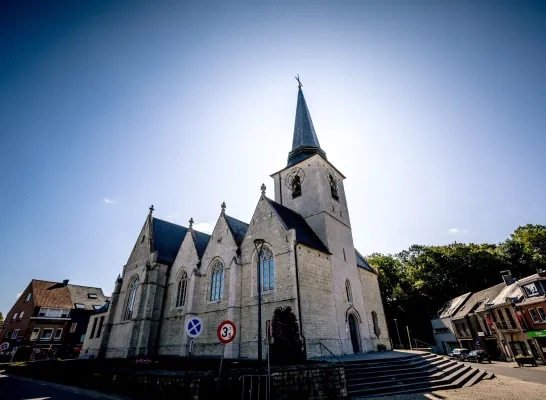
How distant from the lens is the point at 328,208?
69.6ft

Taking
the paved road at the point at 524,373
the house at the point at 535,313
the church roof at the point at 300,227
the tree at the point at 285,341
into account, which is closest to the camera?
the tree at the point at 285,341

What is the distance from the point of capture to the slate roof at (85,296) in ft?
138

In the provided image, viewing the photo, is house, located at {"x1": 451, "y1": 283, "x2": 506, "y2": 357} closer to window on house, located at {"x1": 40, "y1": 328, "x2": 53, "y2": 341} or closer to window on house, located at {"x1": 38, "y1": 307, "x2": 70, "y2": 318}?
window on house, located at {"x1": 38, "y1": 307, "x2": 70, "y2": 318}

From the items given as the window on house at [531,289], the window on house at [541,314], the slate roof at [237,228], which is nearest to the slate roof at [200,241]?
the slate roof at [237,228]

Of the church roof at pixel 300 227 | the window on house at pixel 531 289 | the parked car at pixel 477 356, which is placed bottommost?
the parked car at pixel 477 356

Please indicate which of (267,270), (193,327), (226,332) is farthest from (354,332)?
(193,327)

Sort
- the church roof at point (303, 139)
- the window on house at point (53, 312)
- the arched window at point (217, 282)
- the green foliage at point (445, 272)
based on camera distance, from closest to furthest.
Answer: the arched window at point (217, 282) → the church roof at point (303, 139) → the window on house at point (53, 312) → the green foliage at point (445, 272)

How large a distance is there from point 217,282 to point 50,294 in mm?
37202

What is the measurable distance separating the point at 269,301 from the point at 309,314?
2.45m

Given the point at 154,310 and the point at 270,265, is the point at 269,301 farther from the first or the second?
the point at 154,310

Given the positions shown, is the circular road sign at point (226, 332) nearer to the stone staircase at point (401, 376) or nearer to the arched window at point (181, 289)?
the stone staircase at point (401, 376)

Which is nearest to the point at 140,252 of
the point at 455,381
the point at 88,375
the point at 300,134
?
the point at 88,375

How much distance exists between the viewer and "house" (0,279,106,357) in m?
35.9

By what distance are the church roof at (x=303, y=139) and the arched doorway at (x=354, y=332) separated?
13.4 meters
